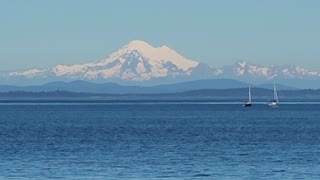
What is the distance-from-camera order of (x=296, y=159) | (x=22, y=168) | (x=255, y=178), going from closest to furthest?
(x=255, y=178)
(x=22, y=168)
(x=296, y=159)

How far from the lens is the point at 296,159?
53094 millimetres

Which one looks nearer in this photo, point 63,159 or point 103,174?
point 103,174

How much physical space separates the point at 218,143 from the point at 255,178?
23191mm

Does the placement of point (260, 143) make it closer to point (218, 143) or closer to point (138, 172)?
point (218, 143)

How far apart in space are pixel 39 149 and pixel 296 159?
53.9ft

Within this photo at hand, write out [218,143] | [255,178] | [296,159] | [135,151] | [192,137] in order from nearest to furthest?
1. [255,178]
2. [296,159]
3. [135,151]
4. [218,143]
5. [192,137]

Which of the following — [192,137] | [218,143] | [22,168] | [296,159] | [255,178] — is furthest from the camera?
[192,137]

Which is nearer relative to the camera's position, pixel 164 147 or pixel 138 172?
pixel 138 172

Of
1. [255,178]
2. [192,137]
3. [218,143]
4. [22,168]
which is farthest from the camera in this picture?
[192,137]

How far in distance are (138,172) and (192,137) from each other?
2918 cm

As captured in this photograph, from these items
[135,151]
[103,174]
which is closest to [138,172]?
[103,174]

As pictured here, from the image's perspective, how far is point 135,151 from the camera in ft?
197

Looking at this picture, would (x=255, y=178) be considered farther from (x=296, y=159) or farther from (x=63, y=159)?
(x=63, y=159)

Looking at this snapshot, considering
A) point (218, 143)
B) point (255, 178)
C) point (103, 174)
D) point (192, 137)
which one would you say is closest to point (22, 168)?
point (103, 174)
